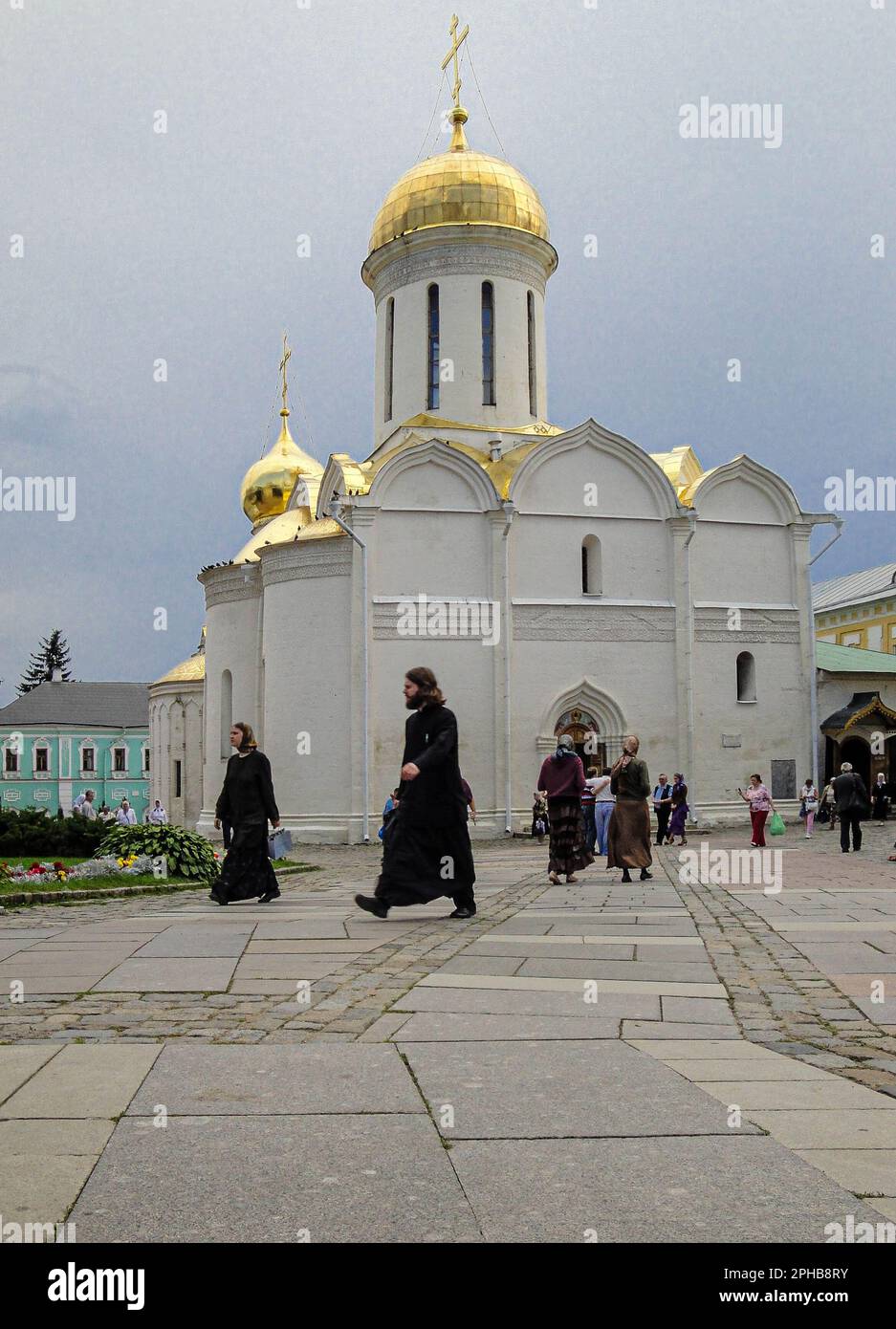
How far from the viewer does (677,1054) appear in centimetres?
454

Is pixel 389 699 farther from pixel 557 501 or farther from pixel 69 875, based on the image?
pixel 69 875

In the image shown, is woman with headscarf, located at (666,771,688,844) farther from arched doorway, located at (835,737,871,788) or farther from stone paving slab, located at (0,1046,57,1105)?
stone paving slab, located at (0,1046,57,1105)

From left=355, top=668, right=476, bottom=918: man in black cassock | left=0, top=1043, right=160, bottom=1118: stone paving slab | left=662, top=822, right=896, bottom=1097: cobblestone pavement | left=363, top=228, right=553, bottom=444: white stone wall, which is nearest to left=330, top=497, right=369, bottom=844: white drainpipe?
left=363, top=228, right=553, bottom=444: white stone wall

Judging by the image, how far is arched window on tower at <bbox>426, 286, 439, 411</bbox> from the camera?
28.1 m

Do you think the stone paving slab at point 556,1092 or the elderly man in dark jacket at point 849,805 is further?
the elderly man in dark jacket at point 849,805

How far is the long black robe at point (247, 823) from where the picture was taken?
10.4 meters

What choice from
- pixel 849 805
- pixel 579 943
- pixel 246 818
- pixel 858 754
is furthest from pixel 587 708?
pixel 579 943

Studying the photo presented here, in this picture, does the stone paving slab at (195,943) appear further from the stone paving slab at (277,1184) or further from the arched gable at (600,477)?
the arched gable at (600,477)

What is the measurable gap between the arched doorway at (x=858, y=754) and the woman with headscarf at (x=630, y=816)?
16.1 meters

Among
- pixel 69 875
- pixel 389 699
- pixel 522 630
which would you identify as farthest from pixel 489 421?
pixel 69 875

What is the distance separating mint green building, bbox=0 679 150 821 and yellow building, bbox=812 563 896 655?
3303 centimetres

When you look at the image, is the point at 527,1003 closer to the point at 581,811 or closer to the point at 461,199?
the point at 581,811

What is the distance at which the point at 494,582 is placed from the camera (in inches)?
996

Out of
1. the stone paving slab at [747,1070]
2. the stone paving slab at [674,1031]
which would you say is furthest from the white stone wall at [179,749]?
the stone paving slab at [747,1070]
